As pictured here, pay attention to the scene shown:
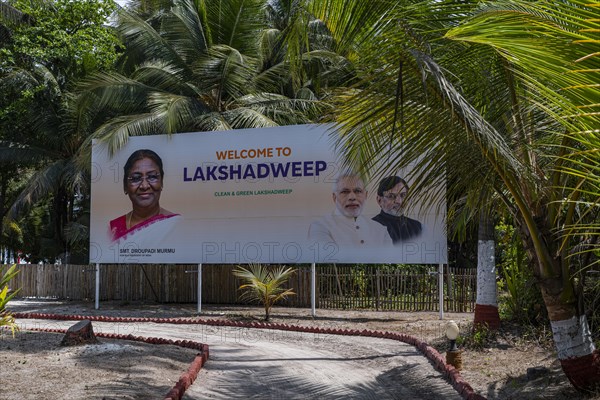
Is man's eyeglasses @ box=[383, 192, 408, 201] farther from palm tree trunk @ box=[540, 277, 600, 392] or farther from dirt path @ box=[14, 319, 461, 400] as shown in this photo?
palm tree trunk @ box=[540, 277, 600, 392]

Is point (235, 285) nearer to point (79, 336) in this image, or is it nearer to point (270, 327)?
point (270, 327)

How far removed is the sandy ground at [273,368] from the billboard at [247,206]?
10.6ft

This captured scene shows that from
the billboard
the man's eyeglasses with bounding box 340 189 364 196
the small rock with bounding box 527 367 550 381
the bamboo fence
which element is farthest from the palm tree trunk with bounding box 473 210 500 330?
the man's eyeglasses with bounding box 340 189 364 196

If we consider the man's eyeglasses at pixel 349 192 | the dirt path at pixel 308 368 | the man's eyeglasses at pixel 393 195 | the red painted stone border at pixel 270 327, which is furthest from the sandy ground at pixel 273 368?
the man's eyeglasses at pixel 349 192

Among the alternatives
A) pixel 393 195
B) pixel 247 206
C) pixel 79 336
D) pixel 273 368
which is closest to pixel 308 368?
pixel 273 368

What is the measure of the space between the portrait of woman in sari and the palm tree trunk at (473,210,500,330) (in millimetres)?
9573

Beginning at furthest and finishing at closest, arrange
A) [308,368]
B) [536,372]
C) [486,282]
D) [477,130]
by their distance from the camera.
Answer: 1. [486,282]
2. [308,368]
3. [536,372]
4. [477,130]

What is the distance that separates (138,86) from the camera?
24.3m

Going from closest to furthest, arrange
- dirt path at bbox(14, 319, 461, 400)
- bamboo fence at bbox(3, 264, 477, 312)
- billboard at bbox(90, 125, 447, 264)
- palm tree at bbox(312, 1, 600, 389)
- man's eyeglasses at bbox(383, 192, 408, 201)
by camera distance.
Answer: palm tree at bbox(312, 1, 600, 389)
dirt path at bbox(14, 319, 461, 400)
man's eyeglasses at bbox(383, 192, 408, 201)
billboard at bbox(90, 125, 447, 264)
bamboo fence at bbox(3, 264, 477, 312)

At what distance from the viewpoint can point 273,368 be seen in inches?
430

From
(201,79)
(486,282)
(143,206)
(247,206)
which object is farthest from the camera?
(201,79)

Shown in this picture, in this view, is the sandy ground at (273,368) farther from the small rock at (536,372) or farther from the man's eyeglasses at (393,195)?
the man's eyeglasses at (393,195)

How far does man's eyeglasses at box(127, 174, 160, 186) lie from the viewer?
67.3 feet

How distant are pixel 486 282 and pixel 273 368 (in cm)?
431
